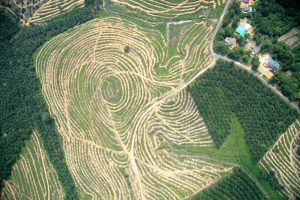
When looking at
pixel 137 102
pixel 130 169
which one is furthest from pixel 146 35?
pixel 130 169

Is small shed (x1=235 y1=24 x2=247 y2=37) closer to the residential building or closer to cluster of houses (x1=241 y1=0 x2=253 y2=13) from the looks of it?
the residential building

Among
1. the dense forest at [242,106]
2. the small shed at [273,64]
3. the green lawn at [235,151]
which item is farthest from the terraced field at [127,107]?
the small shed at [273,64]

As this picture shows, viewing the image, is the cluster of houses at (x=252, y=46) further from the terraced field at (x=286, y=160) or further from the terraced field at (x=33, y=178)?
the terraced field at (x=33, y=178)

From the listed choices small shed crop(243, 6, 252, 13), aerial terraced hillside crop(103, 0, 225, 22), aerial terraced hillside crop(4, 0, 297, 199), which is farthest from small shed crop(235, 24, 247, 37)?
aerial terraced hillside crop(103, 0, 225, 22)

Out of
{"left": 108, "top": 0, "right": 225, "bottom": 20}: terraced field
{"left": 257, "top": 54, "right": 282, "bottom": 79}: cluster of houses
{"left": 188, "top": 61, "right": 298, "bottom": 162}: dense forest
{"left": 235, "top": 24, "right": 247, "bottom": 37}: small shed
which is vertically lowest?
{"left": 188, "top": 61, "right": 298, "bottom": 162}: dense forest

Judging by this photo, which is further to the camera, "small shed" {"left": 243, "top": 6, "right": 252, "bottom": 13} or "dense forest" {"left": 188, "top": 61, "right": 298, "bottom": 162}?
"small shed" {"left": 243, "top": 6, "right": 252, "bottom": 13}

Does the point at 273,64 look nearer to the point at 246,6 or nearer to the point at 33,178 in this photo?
the point at 246,6
